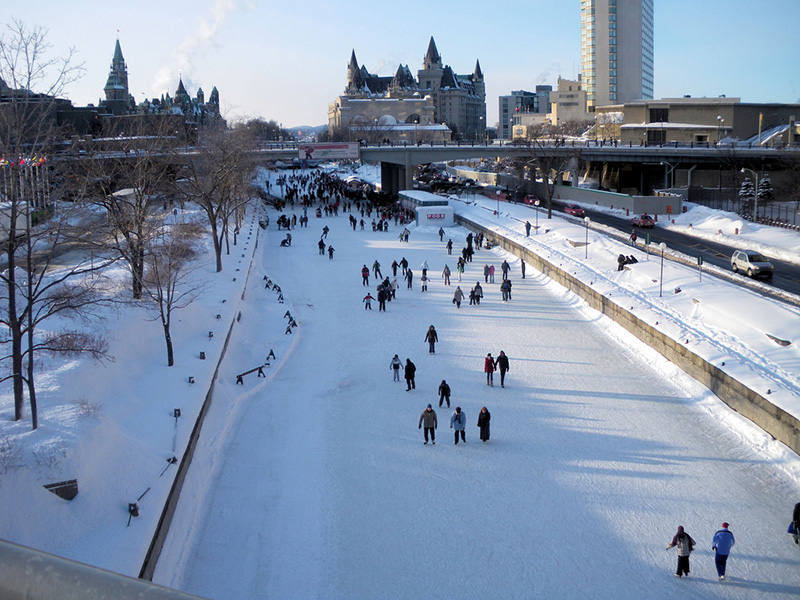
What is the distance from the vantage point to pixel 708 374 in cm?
1561

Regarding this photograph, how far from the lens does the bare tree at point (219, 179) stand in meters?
29.6

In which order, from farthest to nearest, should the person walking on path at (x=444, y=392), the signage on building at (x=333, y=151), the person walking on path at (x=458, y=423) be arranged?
the signage on building at (x=333, y=151) → the person walking on path at (x=444, y=392) → the person walking on path at (x=458, y=423)

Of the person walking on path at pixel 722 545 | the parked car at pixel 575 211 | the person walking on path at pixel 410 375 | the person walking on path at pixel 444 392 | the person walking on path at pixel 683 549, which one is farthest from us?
the parked car at pixel 575 211

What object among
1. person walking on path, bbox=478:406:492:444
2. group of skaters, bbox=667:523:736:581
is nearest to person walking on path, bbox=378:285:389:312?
person walking on path, bbox=478:406:492:444

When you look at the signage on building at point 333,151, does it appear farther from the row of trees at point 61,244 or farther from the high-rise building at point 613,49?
the high-rise building at point 613,49

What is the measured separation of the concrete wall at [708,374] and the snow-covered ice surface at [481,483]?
0.25 m

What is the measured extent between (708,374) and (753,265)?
40.4ft

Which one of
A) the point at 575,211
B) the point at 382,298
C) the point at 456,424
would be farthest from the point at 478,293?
the point at 575,211

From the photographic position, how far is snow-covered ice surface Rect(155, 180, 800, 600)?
923cm

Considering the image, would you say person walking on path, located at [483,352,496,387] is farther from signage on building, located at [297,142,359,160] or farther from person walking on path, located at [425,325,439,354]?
signage on building, located at [297,142,359,160]

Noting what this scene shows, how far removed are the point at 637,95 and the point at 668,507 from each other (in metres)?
134

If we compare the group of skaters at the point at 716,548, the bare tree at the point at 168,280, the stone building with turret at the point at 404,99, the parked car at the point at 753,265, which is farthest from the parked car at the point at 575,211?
the stone building with turret at the point at 404,99

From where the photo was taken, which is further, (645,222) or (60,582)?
(645,222)

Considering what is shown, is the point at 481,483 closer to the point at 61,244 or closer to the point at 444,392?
the point at 444,392
